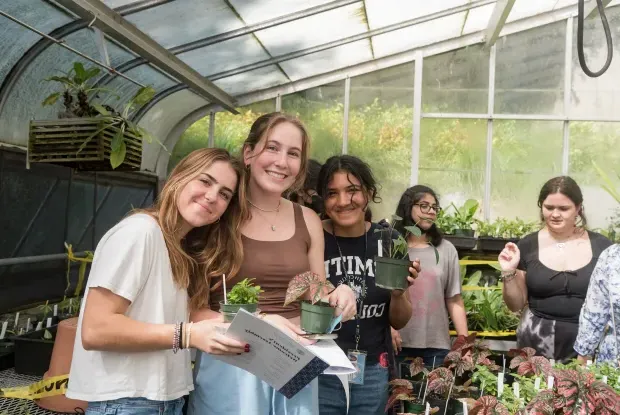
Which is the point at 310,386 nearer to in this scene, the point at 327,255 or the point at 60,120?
the point at 327,255

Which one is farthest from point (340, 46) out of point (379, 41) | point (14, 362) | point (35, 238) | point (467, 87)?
point (14, 362)

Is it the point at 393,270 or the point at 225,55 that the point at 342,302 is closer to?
the point at 393,270

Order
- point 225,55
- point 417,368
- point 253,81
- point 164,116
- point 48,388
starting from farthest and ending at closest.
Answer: point 253,81 → point 164,116 → point 225,55 → point 417,368 → point 48,388

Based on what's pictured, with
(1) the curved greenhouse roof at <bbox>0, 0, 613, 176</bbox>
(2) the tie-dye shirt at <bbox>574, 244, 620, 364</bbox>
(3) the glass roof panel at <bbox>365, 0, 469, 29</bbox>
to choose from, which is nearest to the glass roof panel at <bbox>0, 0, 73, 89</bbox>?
(1) the curved greenhouse roof at <bbox>0, 0, 613, 176</bbox>

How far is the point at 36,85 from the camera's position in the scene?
398cm

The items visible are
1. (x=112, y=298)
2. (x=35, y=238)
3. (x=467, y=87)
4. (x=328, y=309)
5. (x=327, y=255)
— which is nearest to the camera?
(x=112, y=298)

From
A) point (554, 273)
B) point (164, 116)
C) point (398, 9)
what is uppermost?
point (398, 9)

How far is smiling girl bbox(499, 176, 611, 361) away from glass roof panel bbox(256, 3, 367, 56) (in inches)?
124

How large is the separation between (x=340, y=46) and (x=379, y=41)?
54cm

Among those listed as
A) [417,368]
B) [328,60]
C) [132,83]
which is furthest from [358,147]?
[417,368]

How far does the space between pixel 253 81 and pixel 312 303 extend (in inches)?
219

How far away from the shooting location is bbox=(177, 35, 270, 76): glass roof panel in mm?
5034

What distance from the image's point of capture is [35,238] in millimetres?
4188

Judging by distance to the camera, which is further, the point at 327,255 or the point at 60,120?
the point at 60,120
